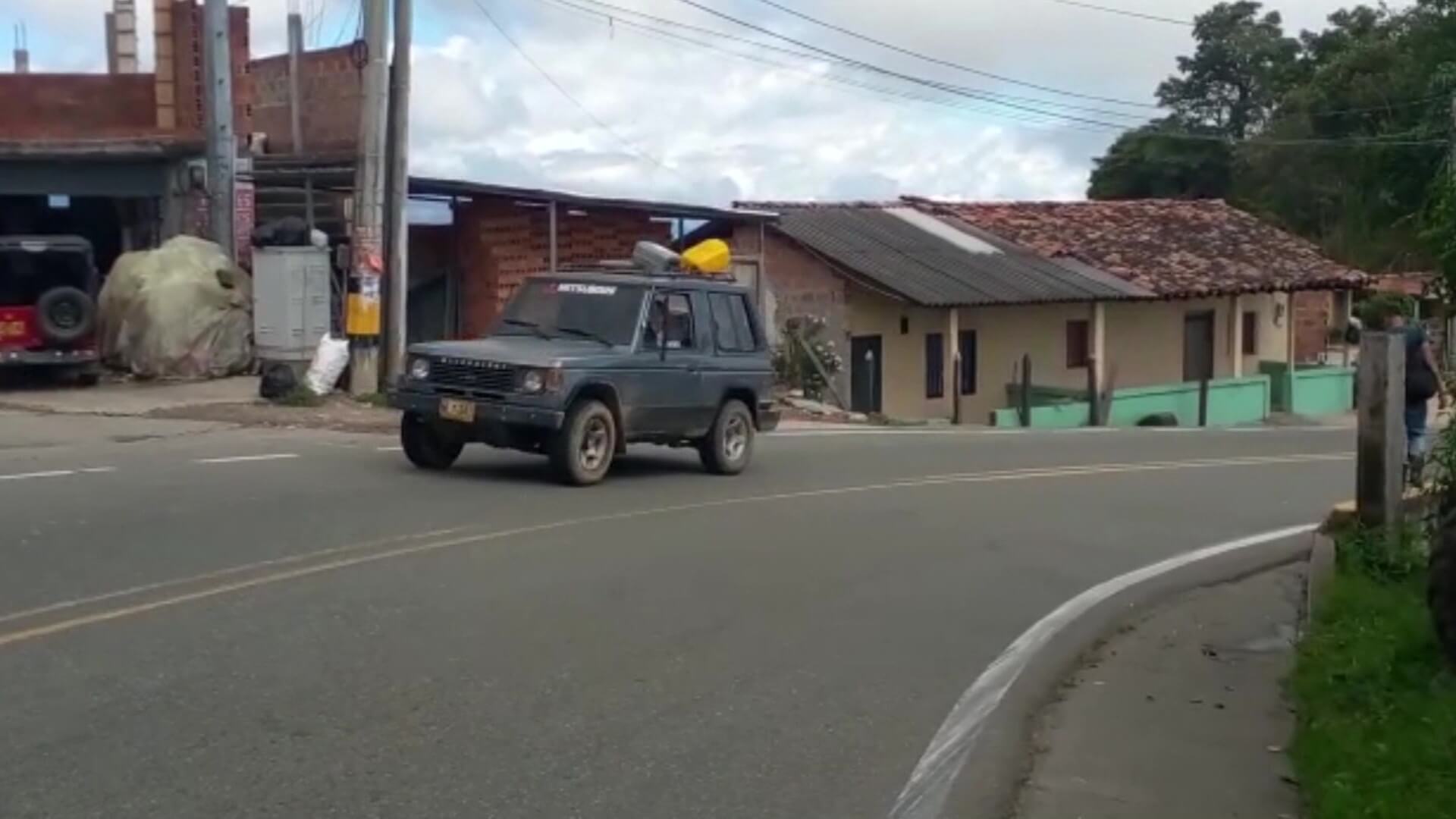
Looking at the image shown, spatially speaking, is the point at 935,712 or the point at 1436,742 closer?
the point at 1436,742

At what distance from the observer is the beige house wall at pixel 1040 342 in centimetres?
3753

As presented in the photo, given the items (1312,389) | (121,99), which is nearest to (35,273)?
(121,99)

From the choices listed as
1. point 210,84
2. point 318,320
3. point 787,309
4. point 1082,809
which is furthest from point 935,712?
point 787,309

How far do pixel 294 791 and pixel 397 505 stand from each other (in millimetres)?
7573

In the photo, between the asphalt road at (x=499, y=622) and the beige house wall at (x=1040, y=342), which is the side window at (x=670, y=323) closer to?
the asphalt road at (x=499, y=622)

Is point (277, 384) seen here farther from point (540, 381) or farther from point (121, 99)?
point (121, 99)

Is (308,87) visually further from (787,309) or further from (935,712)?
(935,712)

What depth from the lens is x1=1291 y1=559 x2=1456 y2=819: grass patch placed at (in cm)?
665

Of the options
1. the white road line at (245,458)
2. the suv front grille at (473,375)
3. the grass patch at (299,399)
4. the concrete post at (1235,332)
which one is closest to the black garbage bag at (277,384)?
the grass patch at (299,399)

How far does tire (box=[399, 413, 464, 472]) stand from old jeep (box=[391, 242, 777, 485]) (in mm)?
13

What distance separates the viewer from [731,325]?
18.5 metres

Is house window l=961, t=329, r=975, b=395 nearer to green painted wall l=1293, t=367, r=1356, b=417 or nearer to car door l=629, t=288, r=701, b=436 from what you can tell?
green painted wall l=1293, t=367, r=1356, b=417

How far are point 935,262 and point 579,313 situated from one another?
73.8 feet

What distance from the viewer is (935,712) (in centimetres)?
863
